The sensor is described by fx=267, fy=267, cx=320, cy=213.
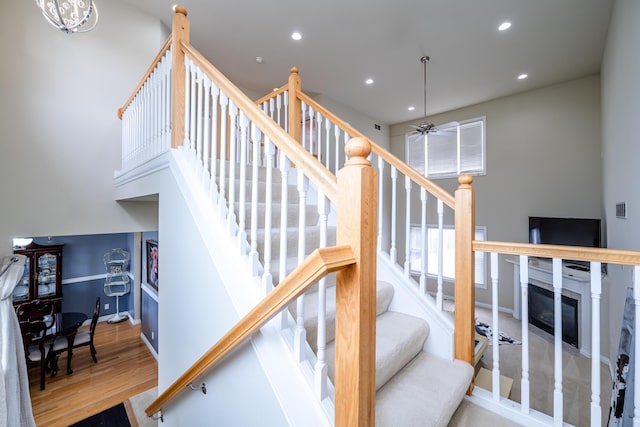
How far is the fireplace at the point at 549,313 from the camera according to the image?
3.74 metres

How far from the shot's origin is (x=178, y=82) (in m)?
1.93

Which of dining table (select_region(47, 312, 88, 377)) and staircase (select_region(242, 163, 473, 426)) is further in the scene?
dining table (select_region(47, 312, 88, 377))

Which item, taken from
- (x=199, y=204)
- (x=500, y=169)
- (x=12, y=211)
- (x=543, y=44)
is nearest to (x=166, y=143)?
(x=199, y=204)

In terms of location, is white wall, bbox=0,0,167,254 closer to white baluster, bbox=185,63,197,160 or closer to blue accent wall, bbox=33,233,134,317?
white baluster, bbox=185,63,197,160

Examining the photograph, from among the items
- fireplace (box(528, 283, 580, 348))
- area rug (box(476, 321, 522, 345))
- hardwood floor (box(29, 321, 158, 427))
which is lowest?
hardwood floor (box(29, 321, 158, 427))

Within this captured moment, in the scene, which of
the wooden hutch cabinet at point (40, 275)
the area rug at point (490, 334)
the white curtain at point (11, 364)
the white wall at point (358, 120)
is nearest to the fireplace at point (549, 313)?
the area rug at point (490, 334)

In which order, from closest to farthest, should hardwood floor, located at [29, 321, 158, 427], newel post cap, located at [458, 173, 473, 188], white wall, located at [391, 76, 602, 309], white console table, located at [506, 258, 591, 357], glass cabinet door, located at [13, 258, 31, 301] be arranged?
newel post cap, located at [458, 173, 473, 188]
hardwood floor, located at [29, 321, 158, 427]
white console table, located at [506, 258, 591, 357]
white wall, located at [391, 76, 602, 309]
glass cabinet door, located at [13, 258, 31, 301]

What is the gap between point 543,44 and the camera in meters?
3.54

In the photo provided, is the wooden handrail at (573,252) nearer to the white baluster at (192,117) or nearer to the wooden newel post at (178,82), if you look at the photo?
the white baluster at (192,117)

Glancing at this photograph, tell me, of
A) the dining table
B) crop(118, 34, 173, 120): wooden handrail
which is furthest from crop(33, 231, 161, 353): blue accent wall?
crop(118, 34, 173, 120): wooden handrail

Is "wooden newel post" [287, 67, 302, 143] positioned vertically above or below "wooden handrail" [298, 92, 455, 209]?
above

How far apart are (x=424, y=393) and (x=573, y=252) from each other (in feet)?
3.13

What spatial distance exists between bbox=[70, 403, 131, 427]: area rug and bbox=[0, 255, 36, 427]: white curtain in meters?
1.05

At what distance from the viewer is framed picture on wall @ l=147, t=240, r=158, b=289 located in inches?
207
